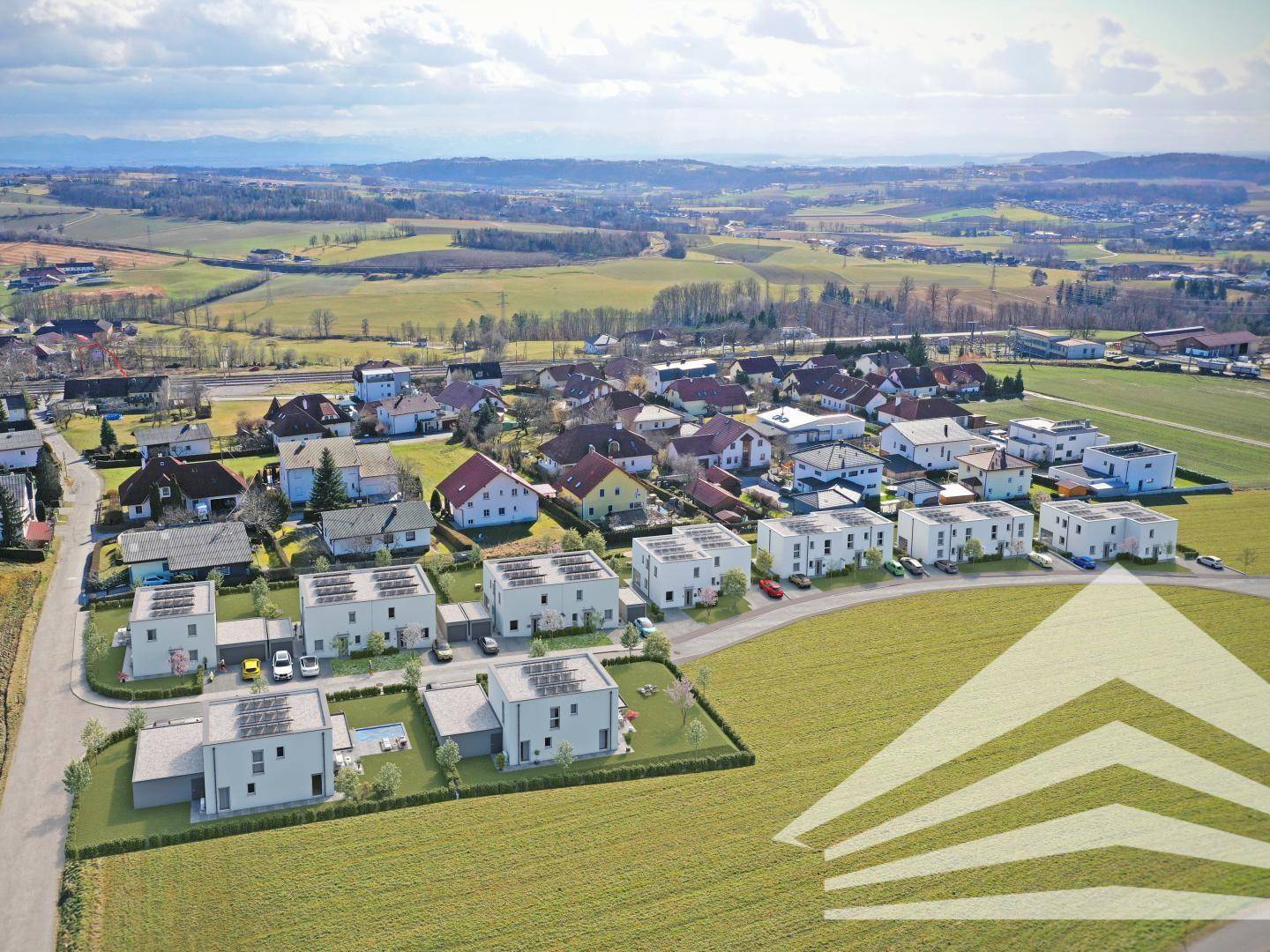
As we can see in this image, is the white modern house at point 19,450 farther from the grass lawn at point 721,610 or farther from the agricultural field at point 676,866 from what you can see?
the agricultural field at point 676,866

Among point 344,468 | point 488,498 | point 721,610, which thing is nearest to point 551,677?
point 721,610

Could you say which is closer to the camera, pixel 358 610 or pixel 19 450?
pixel 358 610

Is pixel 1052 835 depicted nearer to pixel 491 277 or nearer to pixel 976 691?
pixel 976 691

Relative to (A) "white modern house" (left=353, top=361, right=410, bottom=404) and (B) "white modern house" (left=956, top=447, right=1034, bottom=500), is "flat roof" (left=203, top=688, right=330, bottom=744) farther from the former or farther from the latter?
(A) "white modern house" (left=353, top=361, right=410, bottom=404)

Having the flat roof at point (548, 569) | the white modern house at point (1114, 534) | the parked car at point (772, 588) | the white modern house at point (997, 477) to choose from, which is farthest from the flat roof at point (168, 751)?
the white modern house at point (997, 477)

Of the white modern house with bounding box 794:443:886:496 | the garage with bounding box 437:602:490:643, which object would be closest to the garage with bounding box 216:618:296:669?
the garage with bounding box 437:602:490:643

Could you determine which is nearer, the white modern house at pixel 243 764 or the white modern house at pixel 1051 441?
the white modern house at pixel 243 764

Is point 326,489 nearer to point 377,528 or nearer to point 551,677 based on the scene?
point 377,528

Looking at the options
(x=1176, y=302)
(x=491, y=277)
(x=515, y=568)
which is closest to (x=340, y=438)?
(x=515, y=568)
